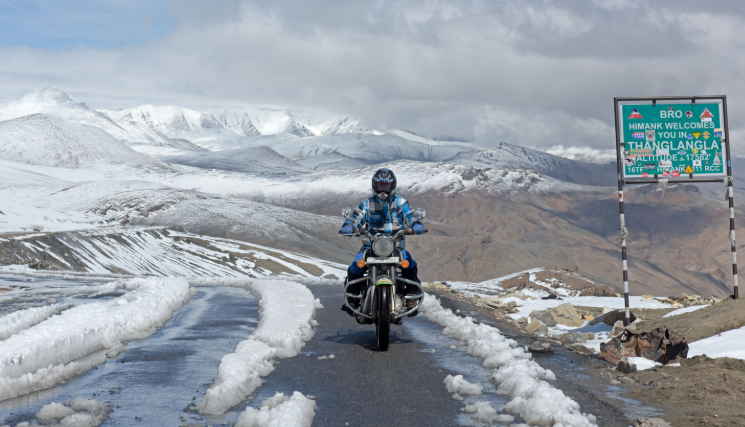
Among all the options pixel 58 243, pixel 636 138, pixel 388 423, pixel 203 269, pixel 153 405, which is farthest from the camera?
pixel 203 269

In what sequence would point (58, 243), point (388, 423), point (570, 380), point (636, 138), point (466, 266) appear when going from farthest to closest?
1. point (466, 266)
2. point (58, 243)
3. point (636, 138)
4. point (570, 380)
5. point (388, 423)

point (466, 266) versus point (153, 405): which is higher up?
point (153, 405)

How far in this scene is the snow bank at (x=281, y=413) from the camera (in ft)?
20.3

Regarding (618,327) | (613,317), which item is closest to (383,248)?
(618,327)

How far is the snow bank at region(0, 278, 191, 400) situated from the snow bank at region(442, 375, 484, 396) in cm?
459

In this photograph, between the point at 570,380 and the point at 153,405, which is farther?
the point at 570,380

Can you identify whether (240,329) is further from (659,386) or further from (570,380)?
(659,386)

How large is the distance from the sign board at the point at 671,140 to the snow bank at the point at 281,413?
11381mm

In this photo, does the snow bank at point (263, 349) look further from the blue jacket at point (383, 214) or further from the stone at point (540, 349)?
the stone at point (540, 349)

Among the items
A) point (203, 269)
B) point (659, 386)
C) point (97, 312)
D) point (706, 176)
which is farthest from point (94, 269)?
point (659, 386)

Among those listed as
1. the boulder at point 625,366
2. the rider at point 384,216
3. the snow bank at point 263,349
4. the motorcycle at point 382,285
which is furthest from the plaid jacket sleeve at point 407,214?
the boulder at point 625,366

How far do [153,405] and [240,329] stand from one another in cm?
627

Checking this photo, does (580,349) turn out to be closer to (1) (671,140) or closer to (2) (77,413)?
(1) (671,140)

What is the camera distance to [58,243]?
59.9m
